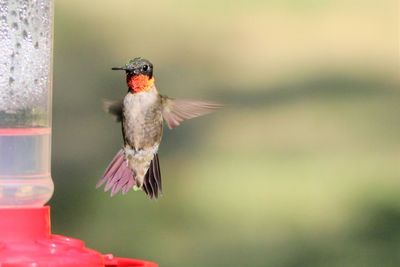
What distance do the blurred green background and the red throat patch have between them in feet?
3.42

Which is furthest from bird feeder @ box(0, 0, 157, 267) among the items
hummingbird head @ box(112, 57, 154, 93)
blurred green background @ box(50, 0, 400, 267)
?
blurred green background @ box(50, 0, 400, 267)

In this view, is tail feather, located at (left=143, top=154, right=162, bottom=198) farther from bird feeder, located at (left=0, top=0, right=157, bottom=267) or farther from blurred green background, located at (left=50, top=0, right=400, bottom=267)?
blurred green background, located at (left=50, top=0, right=400, bottom=267)

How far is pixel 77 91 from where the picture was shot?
3.86m

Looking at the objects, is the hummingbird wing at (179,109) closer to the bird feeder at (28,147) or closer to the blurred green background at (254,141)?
the bird feeder at (28,147)

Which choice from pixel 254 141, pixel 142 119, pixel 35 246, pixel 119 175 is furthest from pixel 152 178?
pixel 35 246

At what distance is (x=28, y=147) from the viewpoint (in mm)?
2322

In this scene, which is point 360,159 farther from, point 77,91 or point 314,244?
point 77,91

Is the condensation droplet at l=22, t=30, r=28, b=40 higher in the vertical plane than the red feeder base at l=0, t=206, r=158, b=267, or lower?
higher

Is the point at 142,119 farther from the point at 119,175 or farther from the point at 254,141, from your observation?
the point at 254,141

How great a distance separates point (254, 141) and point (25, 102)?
159cm

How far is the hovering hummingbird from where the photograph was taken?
2777mm

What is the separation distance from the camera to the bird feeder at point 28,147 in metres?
2.04

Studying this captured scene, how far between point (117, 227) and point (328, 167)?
724 millimetres

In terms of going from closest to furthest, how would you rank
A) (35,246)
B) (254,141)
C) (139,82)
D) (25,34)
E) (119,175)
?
(35,246) < (25,34) < (139,82) < (119,175) < (254,141)
